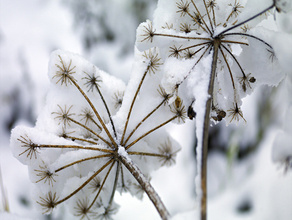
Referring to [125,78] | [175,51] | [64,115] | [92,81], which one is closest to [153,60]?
[175,51]

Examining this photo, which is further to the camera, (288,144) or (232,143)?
(232,143)

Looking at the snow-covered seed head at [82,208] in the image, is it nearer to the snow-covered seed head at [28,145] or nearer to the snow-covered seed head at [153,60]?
the snow-covered seed head at [28,145]

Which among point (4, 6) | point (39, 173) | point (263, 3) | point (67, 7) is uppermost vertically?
point (4, 6)

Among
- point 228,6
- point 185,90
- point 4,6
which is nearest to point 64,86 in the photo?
point 185,90

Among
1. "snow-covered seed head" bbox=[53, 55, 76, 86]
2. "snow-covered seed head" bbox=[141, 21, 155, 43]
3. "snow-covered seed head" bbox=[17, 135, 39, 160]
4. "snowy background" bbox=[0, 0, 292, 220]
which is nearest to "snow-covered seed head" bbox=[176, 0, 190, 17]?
"snow-covered seed head" bbox=[141, 21, 155, 43]

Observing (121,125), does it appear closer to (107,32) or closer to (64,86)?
(64,86)

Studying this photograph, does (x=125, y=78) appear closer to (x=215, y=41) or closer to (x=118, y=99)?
(x=118, y=99)

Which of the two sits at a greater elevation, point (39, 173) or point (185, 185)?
point (185, 185)
